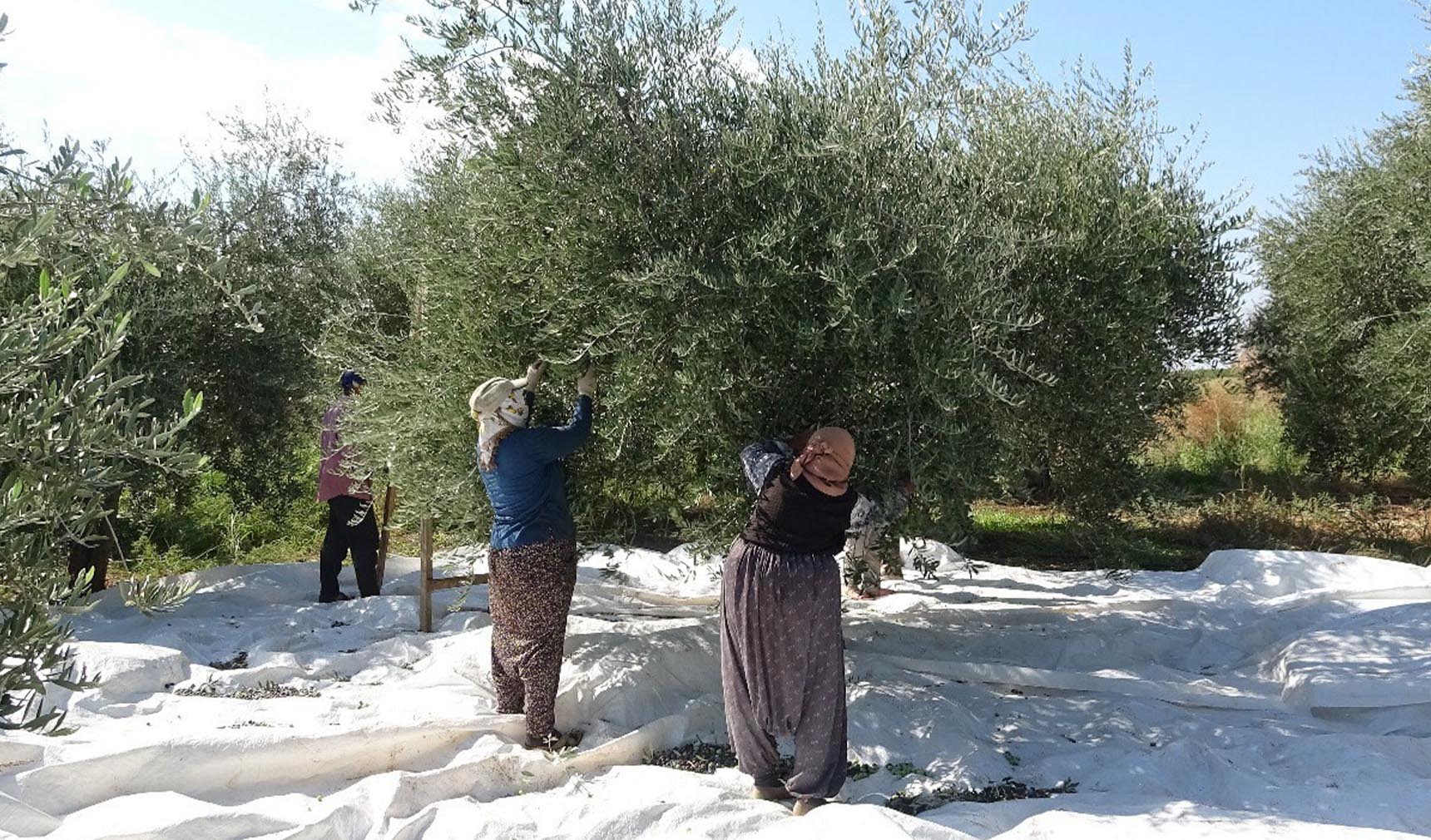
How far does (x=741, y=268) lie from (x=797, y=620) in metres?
1.62

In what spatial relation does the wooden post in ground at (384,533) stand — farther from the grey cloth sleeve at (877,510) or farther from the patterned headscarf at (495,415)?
the grey cloth sleeve at (877,510)

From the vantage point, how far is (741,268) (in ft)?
16.5

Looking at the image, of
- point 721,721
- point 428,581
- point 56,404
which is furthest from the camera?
point 428,581

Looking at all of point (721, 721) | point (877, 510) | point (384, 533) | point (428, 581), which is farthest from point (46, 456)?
point (384, 533)

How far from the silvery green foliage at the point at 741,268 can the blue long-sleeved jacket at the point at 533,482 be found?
25cm

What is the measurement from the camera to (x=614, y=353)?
5602 mm

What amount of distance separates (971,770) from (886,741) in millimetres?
479

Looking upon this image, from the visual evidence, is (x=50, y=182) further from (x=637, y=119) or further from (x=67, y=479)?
(x=637, y=119)

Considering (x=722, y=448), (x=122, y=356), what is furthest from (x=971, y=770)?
(x=122, y=356)

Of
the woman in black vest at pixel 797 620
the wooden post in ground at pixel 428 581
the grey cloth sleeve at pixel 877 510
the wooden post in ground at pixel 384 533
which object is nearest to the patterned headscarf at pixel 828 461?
the woman in black vest at pixel 797 620

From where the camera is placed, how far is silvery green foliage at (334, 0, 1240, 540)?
511 cm

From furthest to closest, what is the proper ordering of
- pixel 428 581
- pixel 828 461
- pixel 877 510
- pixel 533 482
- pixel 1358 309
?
pixel 1358 309, pixel 428 581, pixel 533 482, pixel 877 510, pixel 828 461

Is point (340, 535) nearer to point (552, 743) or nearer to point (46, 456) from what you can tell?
point (552, 743)

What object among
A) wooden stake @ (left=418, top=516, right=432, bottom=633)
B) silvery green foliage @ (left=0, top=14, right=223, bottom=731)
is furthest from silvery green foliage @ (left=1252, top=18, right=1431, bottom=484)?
silvery green foliage @ (left=0, top=14, right=223, bottom=731)
